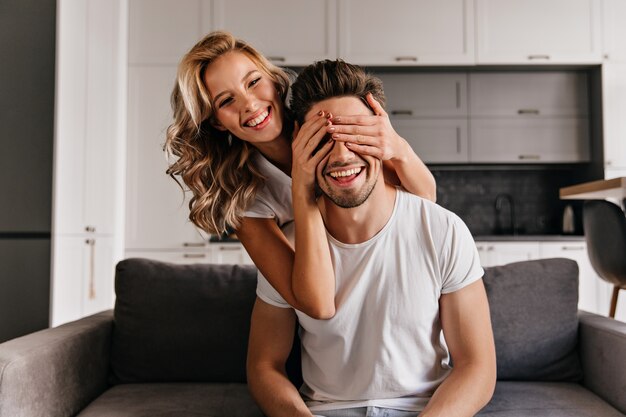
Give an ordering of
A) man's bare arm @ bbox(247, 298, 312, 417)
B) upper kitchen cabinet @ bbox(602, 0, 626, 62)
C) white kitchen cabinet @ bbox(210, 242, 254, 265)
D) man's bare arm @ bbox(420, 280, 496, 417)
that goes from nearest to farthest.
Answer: man's bare arm @ bbox(420, 280, 496, 417)
man's bare arm @ bbox(247, 298, 312, 417)
white kitchen cabinet @ bbox(210, 242, 254, 265)
upper kitchen cabinet @ bbox(602, 0, 626, 62)

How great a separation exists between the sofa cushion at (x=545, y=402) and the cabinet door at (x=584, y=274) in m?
2.70

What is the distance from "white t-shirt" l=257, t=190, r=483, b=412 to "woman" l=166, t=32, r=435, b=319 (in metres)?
0.08

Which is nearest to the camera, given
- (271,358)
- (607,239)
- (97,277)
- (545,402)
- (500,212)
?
(271,358)

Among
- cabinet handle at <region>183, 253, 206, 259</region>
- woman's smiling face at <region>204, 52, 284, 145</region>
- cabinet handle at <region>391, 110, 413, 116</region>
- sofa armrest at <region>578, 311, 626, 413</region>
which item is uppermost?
cabinet handle at <region>391, 110, 413, 116</region>

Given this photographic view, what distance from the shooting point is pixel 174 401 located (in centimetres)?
174

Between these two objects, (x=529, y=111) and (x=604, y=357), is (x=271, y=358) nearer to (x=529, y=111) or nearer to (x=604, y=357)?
(x=604, y=357)

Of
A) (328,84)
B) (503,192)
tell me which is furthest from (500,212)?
Result: (328,84)

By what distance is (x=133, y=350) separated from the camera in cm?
194

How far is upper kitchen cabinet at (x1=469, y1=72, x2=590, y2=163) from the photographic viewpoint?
470 centimetres

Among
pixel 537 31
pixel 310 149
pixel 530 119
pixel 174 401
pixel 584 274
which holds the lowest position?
pixel 174 401

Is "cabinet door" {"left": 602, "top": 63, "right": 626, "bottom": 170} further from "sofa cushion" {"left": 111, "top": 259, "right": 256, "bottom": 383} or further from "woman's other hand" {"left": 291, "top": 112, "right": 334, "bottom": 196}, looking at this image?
"woman's other hand" {"left": 291, "top": 112, "right": 334, "bottom": 196}

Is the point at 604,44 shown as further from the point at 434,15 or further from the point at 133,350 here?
the point at 133,350

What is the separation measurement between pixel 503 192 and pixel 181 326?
12.2 ft

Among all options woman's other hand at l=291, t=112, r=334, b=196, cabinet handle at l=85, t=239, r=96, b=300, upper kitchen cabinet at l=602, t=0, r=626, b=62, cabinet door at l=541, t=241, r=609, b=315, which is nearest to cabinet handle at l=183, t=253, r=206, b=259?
cabinet handle at l=85, t=239, r=96, b=300
